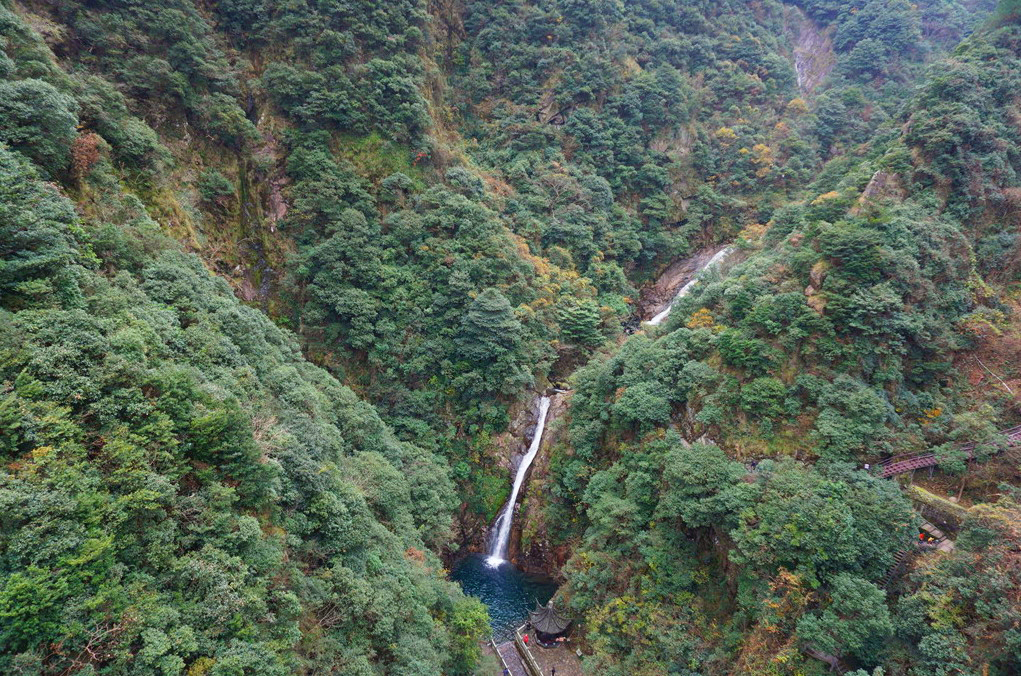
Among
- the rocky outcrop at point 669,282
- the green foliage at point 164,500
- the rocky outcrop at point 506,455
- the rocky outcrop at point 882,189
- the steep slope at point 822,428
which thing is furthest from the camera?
the rocky outcrop at point 669,282

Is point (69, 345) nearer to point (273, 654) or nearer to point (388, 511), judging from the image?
point (273, 654)

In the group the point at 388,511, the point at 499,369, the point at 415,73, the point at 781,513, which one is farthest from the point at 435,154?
the point at 781,513

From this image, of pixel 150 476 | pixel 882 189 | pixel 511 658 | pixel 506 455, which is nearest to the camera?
pixel 150 476

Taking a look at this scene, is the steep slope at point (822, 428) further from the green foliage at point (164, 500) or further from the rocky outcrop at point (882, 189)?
the green foliage at point (164, 500)

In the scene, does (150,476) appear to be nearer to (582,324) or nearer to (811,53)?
(582,324)

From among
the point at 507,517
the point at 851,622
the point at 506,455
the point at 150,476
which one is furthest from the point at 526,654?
the point at 150,476

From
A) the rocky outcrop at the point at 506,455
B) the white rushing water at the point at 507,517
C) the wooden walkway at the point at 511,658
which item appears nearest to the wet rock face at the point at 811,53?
the rocky outcrop at the point at 506,455
